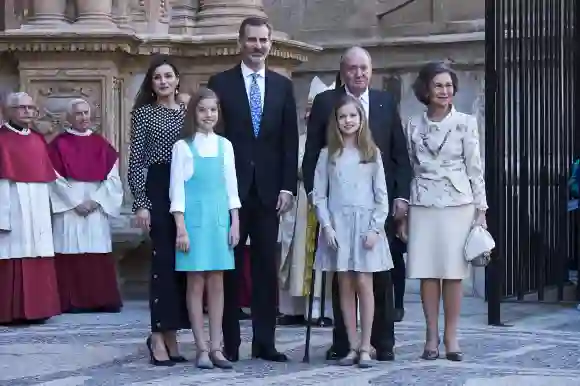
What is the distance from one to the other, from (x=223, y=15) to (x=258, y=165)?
156 inches

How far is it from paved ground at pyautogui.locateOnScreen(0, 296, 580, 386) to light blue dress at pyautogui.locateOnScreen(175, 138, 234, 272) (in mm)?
577

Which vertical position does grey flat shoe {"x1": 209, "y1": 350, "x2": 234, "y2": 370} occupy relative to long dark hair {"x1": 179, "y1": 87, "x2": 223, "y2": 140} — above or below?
below

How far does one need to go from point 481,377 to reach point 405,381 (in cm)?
40

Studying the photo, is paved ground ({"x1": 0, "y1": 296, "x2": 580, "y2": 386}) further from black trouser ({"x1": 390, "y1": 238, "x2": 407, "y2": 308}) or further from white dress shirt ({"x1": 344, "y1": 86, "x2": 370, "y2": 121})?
white dress shirt ({"x1": 344, "y1": 86, "x2": 370, "y2": 121})

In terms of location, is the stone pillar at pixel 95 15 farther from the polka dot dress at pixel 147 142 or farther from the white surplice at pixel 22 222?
the polka dot dress at pixel 147 142

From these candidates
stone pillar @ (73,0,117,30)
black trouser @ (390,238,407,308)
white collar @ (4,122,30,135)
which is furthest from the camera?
stone pillar @ (73,0,117,30)

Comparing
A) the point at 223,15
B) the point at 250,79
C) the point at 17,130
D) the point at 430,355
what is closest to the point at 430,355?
the point at 430,355

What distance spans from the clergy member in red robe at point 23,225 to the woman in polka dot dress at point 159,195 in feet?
8.55

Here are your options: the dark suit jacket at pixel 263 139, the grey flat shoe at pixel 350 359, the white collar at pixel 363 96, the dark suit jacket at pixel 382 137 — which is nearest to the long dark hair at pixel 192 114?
the dark suit jacket at pixel 263 139

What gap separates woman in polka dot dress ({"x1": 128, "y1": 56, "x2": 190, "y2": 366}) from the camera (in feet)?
22.1

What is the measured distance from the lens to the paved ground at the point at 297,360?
20.4 ft

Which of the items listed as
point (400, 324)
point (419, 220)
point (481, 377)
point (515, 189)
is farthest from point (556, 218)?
point (481, 377)

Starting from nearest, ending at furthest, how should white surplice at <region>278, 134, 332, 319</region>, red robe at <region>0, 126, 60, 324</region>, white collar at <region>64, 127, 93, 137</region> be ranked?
1. white surplice at <region>278, 134, 332, 319</region>
2. red robe at <region>0, 126, 60, 324</region>
3. white collar at <region>64, 127, 93, 137</region>

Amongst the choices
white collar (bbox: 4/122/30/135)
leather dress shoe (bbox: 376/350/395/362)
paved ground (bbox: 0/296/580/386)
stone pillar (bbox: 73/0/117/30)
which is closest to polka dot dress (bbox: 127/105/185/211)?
paved ground (bbox: 0/296/580/386)
